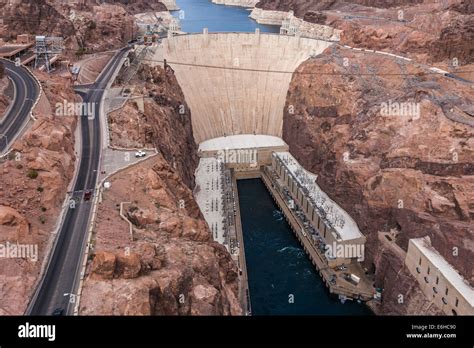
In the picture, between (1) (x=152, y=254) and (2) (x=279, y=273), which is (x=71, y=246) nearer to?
(1) (x=152, y=254)

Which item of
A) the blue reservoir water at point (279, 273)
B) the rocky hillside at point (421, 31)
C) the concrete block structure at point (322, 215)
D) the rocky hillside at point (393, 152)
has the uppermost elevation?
the rocky hillside at point (421, 31)

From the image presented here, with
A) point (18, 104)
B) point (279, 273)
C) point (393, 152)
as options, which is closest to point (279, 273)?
point (279, 273)

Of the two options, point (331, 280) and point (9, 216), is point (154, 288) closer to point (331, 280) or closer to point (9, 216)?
point (9, 216)

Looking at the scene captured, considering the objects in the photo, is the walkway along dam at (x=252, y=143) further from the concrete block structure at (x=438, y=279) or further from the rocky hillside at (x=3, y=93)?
the rocky hillside at (x=3, y=93)

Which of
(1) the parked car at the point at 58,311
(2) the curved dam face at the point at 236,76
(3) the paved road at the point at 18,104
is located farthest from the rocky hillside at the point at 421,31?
(1) the parked car at the point at 58,311

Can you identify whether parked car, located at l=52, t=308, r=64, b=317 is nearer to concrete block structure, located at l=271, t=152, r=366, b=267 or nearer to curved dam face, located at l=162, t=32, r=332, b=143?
concrete block structure, located at l=271, t=152, r=366, b=267

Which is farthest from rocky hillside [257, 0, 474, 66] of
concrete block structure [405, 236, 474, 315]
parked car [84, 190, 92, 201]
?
parked car [84, 190, 92, 201]
